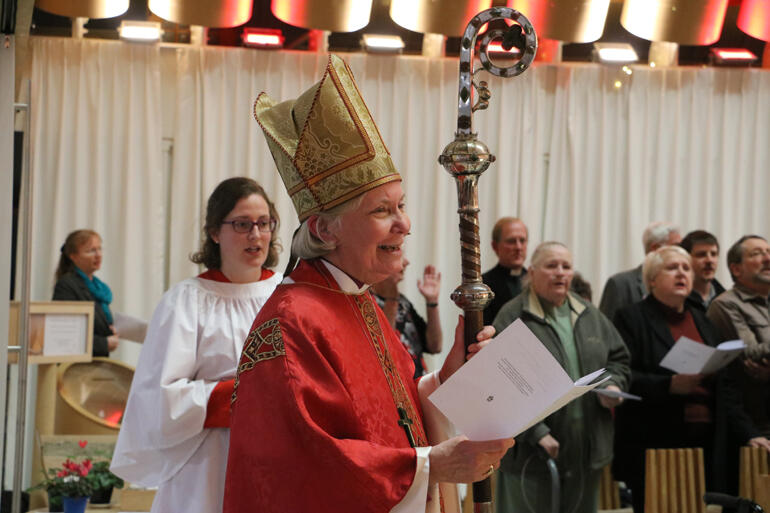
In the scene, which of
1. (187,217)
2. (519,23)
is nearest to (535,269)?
(519,23)

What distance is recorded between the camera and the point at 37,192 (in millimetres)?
7582

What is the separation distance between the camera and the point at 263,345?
2.18 meters

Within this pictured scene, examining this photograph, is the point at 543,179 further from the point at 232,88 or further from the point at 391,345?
the point at 391,345

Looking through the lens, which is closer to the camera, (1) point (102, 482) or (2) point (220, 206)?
(2) point (220, 206)

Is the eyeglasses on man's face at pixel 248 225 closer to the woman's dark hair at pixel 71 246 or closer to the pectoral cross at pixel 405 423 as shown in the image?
the pectoral cross at pixel 405 423

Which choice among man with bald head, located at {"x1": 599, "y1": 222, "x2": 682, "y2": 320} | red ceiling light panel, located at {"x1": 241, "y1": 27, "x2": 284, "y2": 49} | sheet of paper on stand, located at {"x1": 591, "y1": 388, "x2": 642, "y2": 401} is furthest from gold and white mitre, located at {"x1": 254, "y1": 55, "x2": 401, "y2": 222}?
red ceiling light panel, located at {"x1": 241, "y1": 27, "x2": 284, "y2": 49}

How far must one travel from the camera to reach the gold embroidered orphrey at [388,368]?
2369mm

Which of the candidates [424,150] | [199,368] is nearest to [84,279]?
[424,150]

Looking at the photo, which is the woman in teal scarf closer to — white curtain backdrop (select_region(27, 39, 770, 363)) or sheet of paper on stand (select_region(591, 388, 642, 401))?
white curtain backdrop (select_region(27, 39, 770, 363))

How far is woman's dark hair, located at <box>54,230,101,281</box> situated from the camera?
252 inches

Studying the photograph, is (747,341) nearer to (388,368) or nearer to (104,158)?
(388,368)

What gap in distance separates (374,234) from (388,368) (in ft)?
1.13

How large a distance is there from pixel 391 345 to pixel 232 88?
562 cm

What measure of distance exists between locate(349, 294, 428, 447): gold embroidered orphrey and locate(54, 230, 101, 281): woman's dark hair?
4342 millimetres
